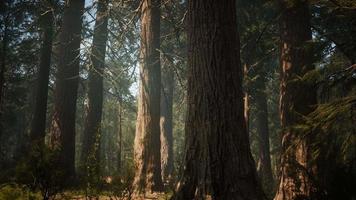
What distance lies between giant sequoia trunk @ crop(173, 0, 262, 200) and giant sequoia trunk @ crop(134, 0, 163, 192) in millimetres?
3819

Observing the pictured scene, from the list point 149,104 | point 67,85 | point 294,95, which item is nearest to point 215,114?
point 294,95

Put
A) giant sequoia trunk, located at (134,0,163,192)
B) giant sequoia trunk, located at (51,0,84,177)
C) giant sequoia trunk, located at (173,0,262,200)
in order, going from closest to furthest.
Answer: giant sequoia trunk, located at (173,0,262,200)
giant sequoia trunk, located at (134,0,163,192)
giant sequoia trunk, located at (51,0,84,177)

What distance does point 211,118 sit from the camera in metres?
4.66

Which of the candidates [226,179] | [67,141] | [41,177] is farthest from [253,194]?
[67,141]

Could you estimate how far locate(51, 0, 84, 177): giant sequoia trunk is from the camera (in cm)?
995

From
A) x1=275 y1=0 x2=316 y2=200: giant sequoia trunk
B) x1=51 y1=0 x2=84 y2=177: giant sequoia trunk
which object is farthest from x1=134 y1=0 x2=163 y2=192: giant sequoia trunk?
x1=275 y1=0 x2=316 y2=200: giant sequoia trunk

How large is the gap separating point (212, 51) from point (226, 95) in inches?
26.0

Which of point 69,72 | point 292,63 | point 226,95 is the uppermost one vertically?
point 69,72

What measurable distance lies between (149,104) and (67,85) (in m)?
2.83

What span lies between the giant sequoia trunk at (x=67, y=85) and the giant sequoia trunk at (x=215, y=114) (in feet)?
19.2

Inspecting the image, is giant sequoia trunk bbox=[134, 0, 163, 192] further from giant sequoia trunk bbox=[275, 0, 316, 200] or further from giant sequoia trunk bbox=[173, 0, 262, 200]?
giant sequoia trunk bbox=[173, 0, 262, 200]

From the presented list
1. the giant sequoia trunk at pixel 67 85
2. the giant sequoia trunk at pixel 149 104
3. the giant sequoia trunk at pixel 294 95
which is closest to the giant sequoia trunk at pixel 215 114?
the giant sequoia trunk at pixel 294 95

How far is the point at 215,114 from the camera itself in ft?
15.3

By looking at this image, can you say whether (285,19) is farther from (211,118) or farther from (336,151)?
(211,118)
